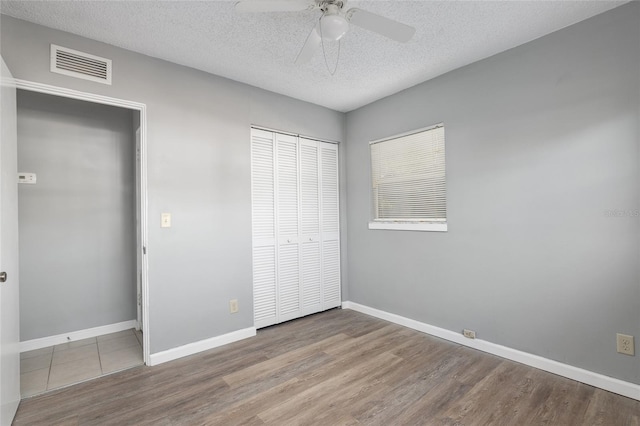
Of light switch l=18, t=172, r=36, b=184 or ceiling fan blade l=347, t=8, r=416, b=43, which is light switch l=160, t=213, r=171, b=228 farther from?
ceiling fan blade l=347, t=8, r=416, b=43

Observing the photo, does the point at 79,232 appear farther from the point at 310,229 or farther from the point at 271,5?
the point at 271,5

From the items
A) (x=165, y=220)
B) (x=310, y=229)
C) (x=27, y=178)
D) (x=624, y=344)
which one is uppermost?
(x=27, y=178)

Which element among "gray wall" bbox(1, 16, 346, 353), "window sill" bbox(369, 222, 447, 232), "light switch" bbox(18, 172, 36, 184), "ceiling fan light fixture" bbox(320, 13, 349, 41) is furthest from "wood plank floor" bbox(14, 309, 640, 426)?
"ceiling fan light fixture" bbox(320, 13, 349, 41)

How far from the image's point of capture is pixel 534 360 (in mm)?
2404

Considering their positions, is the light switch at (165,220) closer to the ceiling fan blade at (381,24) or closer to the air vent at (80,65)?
the air vent at (80,65)

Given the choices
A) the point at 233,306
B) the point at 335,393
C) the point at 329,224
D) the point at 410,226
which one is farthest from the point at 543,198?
the point at 233,306

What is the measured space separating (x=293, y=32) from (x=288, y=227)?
2.01m

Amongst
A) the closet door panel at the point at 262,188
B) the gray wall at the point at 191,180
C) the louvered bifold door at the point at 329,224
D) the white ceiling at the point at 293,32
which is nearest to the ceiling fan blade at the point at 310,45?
the white ceiling at the point at 293,32

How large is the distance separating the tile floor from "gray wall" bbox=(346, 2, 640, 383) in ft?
9.42

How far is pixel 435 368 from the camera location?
244cm

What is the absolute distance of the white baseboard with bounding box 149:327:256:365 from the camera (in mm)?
2578

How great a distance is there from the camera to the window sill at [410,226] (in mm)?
3035

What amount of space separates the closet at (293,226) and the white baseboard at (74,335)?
1.55 metres

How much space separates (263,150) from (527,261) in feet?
8.92
